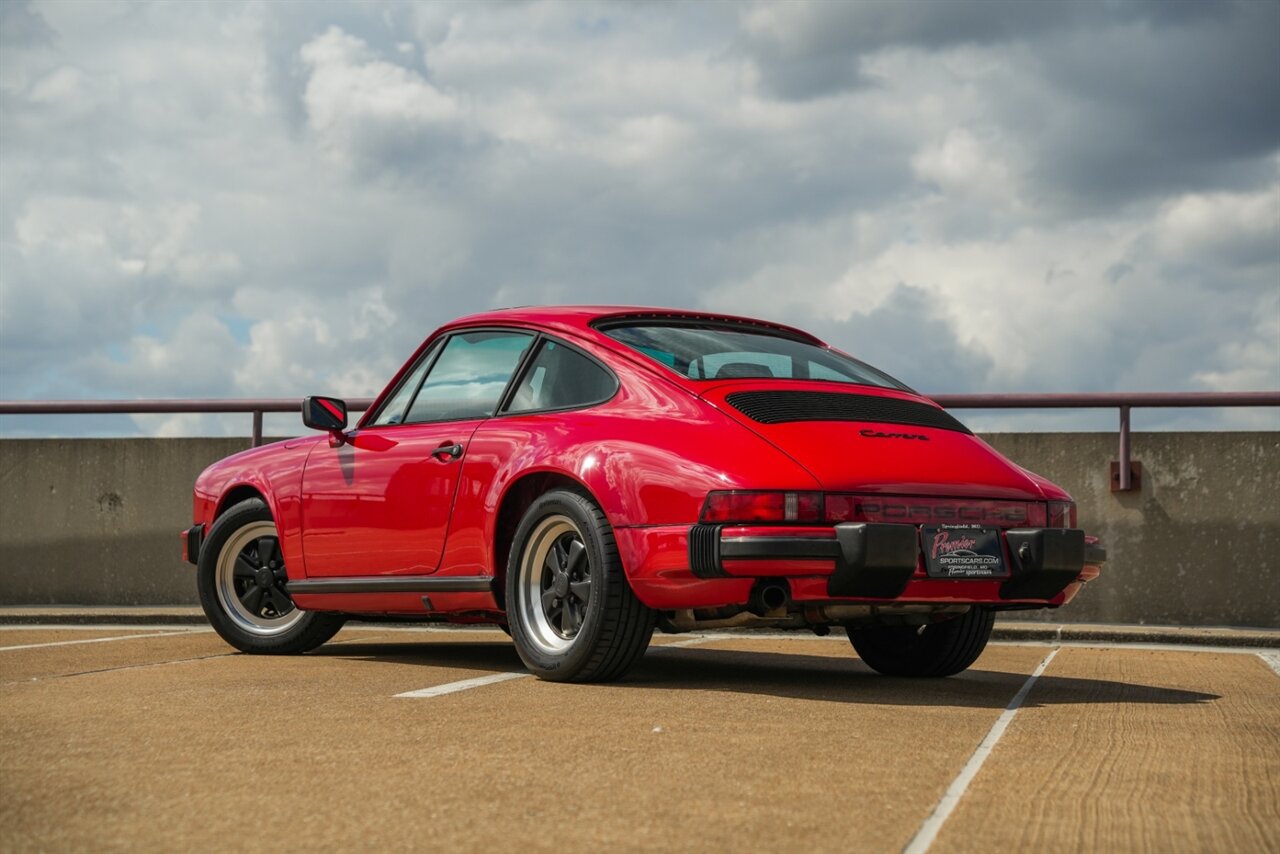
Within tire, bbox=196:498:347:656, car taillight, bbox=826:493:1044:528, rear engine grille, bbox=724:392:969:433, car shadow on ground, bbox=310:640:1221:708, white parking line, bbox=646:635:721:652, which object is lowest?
white parking line, bbox=646:635:721:652

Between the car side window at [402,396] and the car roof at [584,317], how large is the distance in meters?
0.20

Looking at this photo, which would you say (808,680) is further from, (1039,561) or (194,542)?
(194,542)

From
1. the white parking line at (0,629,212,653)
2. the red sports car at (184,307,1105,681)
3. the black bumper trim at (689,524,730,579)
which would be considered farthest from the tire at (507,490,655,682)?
the white parking line at (0,629,212,653)

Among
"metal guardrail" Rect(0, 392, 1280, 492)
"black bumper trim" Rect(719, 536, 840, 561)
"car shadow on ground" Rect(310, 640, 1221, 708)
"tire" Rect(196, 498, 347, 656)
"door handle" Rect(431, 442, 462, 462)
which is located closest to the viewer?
"black bumper trim" Rect(719, 536, 840, 561)

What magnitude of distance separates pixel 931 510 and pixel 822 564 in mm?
553

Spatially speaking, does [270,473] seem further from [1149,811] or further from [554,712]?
[1149,811]

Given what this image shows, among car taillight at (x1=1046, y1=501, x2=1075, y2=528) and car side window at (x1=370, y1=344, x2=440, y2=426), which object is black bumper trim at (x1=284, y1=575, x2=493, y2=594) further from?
car taillight at (x1=1046, y1=501, x2=1075, y2=528)

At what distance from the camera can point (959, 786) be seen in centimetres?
411

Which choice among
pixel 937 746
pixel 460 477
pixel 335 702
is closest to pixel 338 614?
pixel 460 477

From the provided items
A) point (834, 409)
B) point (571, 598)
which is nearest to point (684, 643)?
point (571, 598)

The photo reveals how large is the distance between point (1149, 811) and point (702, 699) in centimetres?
218

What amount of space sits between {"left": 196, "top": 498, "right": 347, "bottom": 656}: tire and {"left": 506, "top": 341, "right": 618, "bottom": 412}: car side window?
75.5 inches

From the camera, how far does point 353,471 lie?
7.54 meters

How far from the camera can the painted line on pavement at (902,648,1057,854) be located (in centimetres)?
346
